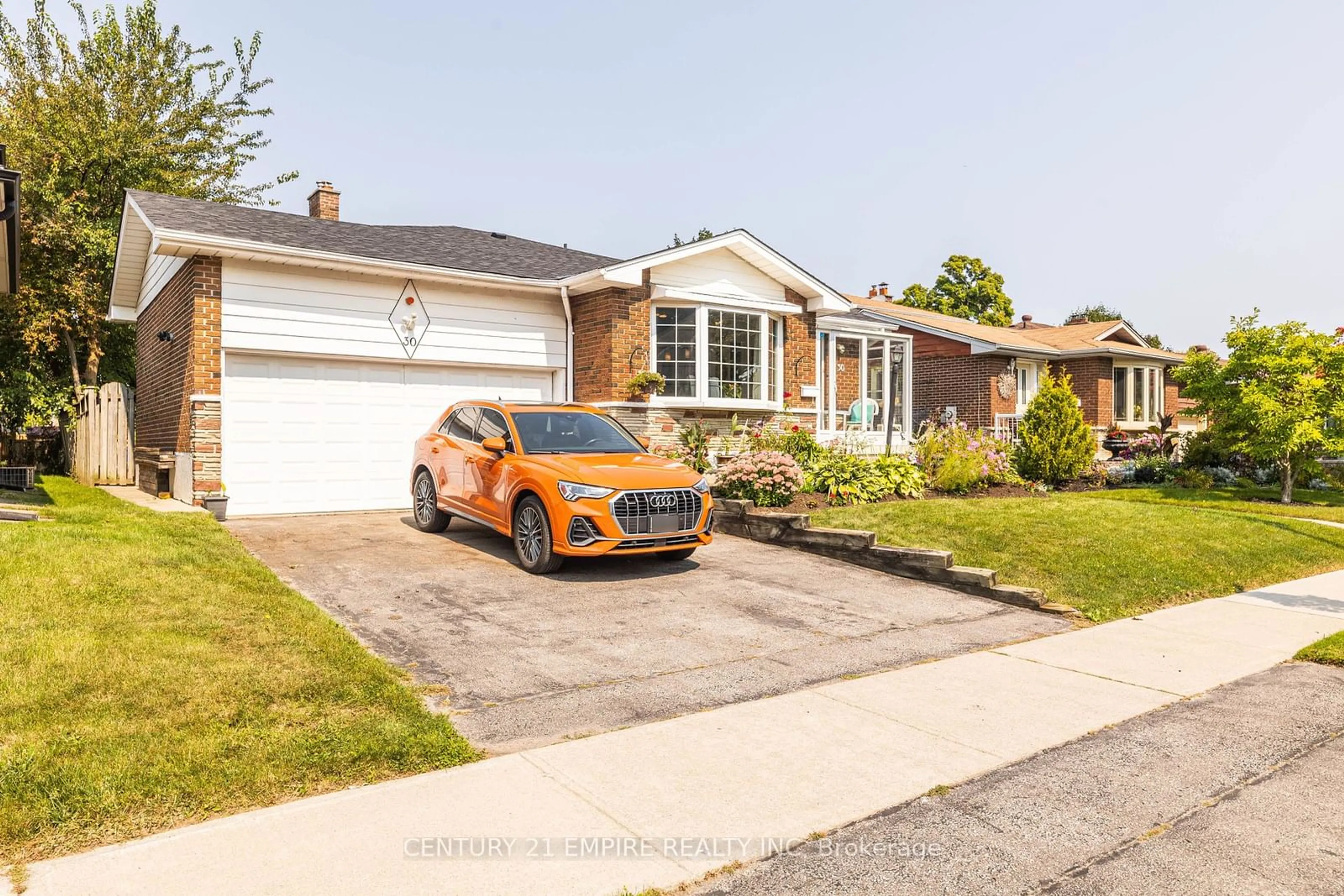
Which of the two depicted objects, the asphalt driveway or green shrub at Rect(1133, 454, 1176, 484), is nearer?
the asphalt driveway

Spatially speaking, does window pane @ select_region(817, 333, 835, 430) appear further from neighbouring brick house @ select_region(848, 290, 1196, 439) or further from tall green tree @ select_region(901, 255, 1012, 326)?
tall green tree @ select_region(901, 255, 1012, 326)

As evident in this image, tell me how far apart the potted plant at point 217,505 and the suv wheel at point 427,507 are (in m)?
2.44

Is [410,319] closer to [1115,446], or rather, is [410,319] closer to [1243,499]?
[1243,499]

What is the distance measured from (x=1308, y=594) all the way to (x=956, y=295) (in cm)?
4408

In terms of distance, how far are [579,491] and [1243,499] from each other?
14.8 metres

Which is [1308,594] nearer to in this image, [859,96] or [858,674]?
[858,674]

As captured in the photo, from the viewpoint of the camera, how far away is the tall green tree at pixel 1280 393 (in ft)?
50.6

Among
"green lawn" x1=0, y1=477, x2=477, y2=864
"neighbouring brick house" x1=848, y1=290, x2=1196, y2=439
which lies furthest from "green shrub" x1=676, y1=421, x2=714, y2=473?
"neighbouring brick house" x1=848, y1=290, x2=1196, y2=439

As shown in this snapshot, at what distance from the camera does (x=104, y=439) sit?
14.6m

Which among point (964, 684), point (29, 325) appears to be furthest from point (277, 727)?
point (29, 325)

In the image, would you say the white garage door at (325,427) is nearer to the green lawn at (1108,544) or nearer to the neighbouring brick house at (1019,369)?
the green lawn at (1108,544)

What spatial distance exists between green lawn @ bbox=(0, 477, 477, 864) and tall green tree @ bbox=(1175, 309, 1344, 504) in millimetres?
17075

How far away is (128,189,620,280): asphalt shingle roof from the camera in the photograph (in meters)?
11.2

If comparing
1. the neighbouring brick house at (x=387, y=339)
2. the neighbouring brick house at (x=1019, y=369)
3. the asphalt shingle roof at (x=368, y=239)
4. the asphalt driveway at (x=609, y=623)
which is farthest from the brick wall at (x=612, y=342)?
the neighbouring brick house at (x=1019, y=369)
